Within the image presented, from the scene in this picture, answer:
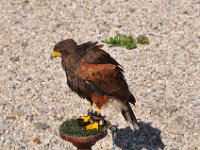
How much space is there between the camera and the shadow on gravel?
984 cm

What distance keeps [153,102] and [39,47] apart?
12.8 feet

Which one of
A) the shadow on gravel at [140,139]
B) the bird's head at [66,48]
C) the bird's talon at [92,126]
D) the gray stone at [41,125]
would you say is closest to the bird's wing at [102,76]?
the bird's head at [66,48]

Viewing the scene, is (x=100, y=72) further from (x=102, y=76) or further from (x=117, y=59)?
(x=117, y=59)

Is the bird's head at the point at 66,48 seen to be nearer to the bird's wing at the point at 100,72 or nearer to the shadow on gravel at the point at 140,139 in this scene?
the bird's wing at the point at 100,72

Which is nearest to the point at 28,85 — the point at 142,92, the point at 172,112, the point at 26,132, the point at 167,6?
the point at 26,132

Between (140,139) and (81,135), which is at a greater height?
(81,135)

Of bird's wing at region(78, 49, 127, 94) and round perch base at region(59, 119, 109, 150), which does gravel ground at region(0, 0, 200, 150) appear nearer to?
round perch base at region(59, 119, 109, 150)

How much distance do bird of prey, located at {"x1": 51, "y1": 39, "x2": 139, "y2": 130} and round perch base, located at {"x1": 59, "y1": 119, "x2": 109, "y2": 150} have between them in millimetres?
503

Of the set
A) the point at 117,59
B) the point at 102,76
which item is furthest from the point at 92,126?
the point at 117,59

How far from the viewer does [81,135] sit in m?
7.89

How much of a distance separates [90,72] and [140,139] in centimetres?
265

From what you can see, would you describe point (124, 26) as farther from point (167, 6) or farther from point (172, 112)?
point (172, 112)

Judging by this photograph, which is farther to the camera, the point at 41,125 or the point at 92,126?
the point at 41,125

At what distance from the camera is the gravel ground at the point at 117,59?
33.1 ft
